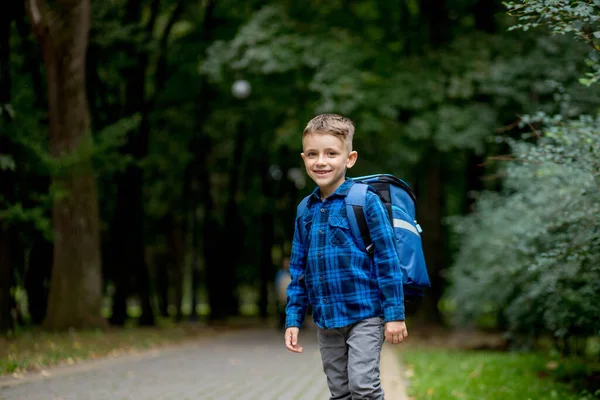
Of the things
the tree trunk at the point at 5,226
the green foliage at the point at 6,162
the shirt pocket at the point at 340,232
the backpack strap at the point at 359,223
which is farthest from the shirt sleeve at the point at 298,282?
the tree trunk at the point at 5,226

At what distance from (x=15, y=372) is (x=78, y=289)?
646cm

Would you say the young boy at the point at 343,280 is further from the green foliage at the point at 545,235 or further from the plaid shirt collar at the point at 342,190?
the green foliage at the point at 545,235

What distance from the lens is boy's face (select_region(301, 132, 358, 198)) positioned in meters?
4.09

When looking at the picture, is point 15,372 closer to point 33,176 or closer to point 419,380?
point 419,380

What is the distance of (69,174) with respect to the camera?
13969mm

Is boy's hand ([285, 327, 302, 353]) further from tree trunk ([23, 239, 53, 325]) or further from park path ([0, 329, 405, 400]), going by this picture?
tree trunk ([23, 239, 53, 325])

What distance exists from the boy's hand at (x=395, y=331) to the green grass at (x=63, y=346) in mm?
5974

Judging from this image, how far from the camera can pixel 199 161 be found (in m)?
22.3

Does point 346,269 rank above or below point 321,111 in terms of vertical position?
below

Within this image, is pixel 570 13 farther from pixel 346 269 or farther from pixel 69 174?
pixel 69 174

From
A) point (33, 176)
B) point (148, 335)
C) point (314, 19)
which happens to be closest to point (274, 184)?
point (314, 19)

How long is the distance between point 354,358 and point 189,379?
5832mm

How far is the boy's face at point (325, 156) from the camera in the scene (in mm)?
4094

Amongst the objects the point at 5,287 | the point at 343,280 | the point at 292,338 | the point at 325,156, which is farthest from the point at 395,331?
the point at 5,287
